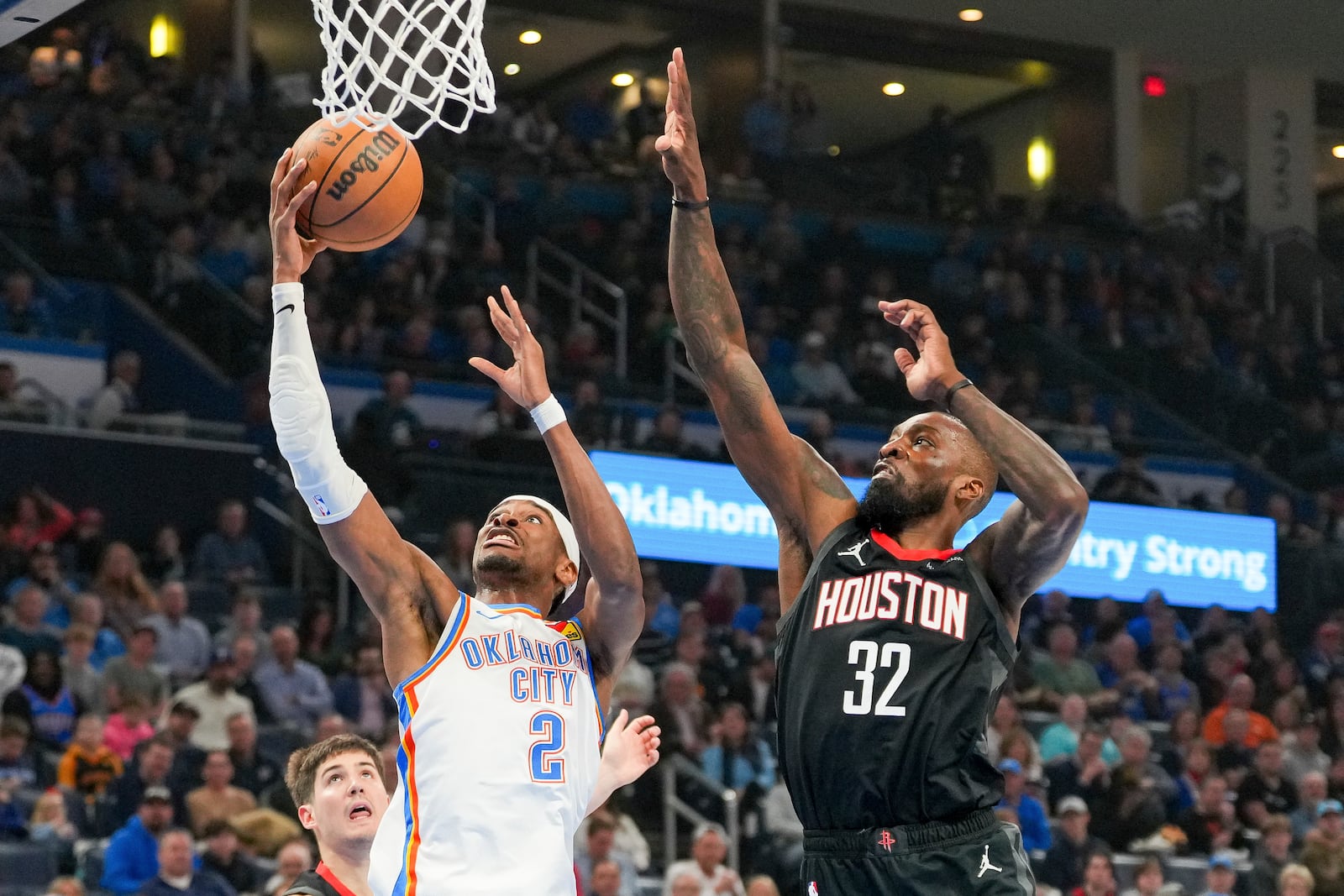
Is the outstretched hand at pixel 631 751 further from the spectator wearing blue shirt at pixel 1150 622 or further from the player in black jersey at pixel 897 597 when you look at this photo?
the spectator wearing blue shirt at pixel 1150 622

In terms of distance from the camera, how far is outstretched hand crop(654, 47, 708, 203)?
5.45 metres

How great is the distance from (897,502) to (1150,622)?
13407 millimetres

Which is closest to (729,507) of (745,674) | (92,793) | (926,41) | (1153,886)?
(745,674)

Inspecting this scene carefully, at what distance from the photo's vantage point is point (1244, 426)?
21641mm

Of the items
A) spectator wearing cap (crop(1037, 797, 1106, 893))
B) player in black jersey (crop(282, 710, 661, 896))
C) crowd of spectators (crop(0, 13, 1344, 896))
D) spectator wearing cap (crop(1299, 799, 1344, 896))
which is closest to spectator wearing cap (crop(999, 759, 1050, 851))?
crowd of spectators (crop(0, 13, 1344, 896))

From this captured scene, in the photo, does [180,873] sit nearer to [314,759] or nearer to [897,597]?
[314,759]

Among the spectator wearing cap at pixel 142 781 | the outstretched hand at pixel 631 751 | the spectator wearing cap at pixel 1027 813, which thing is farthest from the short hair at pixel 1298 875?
the outstretched hand at pixel 631 751

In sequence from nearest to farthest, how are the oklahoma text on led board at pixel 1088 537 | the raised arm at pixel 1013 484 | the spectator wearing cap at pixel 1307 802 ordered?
1. the raised arm at pixel 1013 484
2. the spectator wearing cap at pixel 1307 802
3. the oklahoma text on led board at pixel 1088 537

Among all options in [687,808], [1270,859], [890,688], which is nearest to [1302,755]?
[1270,859]

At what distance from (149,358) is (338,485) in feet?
41.6

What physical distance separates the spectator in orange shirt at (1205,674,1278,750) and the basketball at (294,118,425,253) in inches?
494

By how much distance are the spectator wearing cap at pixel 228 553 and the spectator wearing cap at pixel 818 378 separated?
6.50m

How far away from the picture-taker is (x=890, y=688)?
4.93 metres

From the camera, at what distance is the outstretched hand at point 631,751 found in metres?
5.58
